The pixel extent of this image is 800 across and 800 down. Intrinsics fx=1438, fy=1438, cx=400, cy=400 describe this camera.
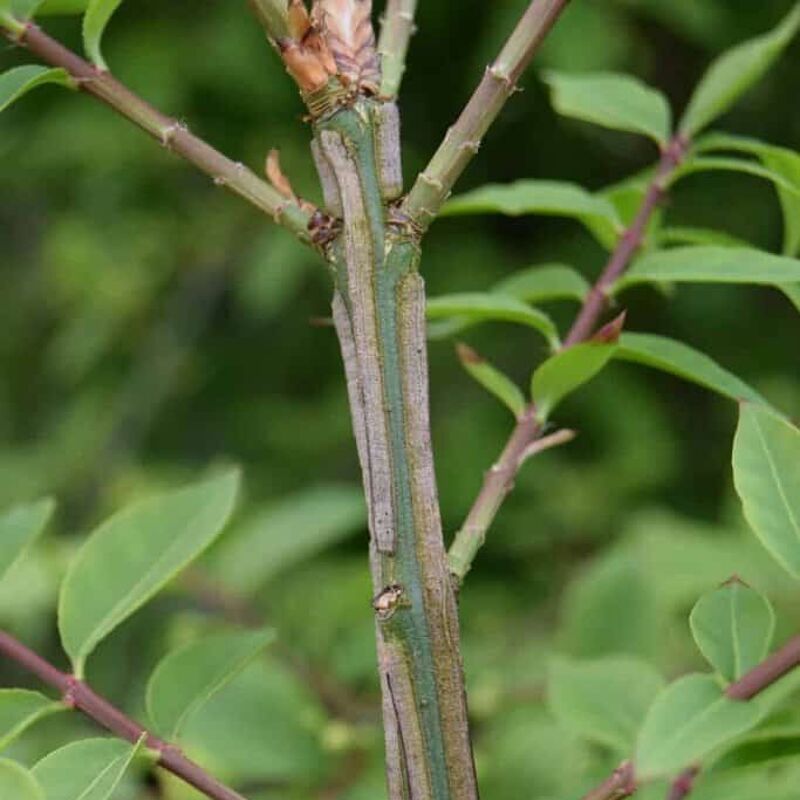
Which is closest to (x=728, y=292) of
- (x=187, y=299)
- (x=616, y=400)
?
(x=616, y=400)

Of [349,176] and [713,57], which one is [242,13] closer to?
[713,57]

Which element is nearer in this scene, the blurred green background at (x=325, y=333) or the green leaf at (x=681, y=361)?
the green leaf at (x=681, y=361)

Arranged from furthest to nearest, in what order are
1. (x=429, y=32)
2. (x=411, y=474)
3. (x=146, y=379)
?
(x=146, y=379) → (x=429, y=32) → (x=411, y=474)

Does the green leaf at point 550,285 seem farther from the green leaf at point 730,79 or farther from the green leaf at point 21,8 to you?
the green leaf at point 21,8

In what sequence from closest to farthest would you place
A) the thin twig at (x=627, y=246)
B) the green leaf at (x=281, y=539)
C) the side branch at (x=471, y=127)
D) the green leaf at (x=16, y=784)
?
the green leaf at (x=16, y=784) < the side branch at (x=471, y=127) < the thin twig at (x=627, y=246) < the green leaf at (x=281, y=539)

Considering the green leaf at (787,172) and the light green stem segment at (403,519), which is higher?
the green leaf at (787,172)

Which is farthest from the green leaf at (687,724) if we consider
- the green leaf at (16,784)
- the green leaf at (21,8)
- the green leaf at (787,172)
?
the green leaf at (21,8)

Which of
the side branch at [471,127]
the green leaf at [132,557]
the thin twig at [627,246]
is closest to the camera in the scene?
the side branch at [471,127]
